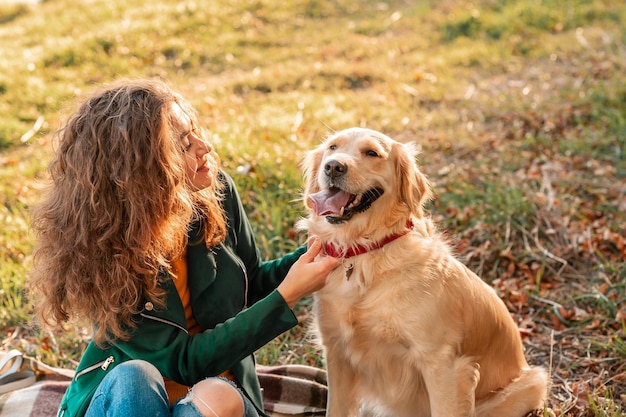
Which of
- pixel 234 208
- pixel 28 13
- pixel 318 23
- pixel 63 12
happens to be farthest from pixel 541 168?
pixel 28 13

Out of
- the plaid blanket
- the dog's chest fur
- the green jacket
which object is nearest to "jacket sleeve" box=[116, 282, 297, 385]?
the green jacket

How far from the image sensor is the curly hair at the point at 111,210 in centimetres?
236

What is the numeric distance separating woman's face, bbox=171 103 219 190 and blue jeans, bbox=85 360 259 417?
0.70 meters

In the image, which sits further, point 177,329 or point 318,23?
point 318,23

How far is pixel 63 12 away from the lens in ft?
36.1

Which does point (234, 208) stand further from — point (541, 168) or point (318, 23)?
point (318, 23)

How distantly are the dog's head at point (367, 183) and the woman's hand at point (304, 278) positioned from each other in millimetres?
202

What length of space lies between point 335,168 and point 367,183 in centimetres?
16

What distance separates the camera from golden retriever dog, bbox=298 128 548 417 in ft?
8.32

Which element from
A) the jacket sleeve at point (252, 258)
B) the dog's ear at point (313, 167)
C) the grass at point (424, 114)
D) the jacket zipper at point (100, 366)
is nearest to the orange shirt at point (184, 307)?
the jacket zipper at point (100, 366)

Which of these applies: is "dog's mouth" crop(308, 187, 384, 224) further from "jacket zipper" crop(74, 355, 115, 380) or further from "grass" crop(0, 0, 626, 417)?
"grass" crop(0, 0, 626, 417)

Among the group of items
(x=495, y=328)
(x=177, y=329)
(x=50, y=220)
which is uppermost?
(x=50, y=220)

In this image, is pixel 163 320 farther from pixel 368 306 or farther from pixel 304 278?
pixel 368 306

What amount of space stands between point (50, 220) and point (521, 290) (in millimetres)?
2722
